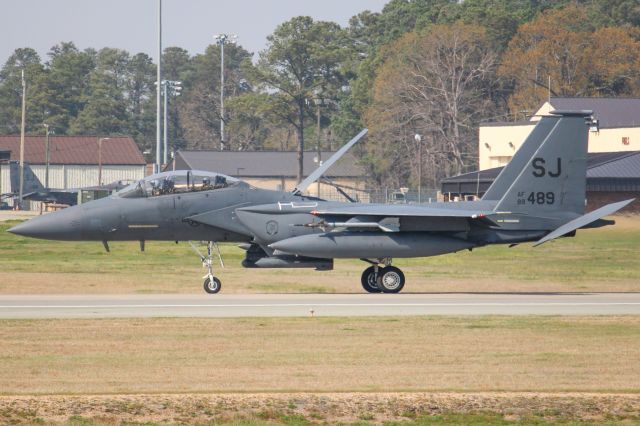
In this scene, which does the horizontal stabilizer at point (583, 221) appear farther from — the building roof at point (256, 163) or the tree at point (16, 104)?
the tree at point (16, 104)

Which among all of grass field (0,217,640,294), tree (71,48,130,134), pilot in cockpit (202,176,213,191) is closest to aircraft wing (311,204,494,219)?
pilot in cockpit (202,176,213,191)

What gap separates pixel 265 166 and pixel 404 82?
21.0 metres

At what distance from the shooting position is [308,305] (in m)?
21.4

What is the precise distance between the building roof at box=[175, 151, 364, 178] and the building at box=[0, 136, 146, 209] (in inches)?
629

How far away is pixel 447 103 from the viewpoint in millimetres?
93188

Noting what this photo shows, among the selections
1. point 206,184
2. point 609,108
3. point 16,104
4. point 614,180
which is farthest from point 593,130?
point 16,104

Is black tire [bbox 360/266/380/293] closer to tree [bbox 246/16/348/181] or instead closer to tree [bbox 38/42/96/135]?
tree [bbox 246/16/348/181]

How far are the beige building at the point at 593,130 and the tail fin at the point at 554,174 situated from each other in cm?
4373

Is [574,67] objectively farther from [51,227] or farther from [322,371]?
[322,371]

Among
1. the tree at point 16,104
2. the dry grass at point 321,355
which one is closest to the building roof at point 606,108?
the dry grass at point 321,355

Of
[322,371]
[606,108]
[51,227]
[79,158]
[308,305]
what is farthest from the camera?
[79,158]

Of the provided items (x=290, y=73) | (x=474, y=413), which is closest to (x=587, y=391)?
(x=474, y=413)

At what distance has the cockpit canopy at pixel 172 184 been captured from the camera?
24.3m

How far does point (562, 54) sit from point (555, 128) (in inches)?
2954
